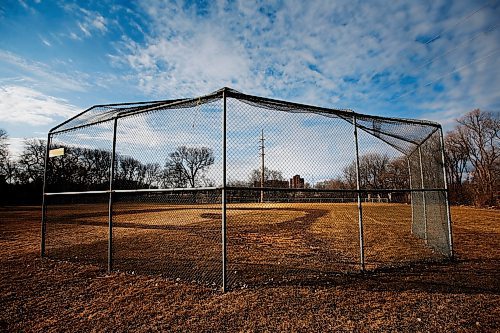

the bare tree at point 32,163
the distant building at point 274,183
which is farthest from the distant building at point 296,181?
the bare tree at point 32,163

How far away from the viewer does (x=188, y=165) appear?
544cm

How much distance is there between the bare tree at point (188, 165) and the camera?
514 cm

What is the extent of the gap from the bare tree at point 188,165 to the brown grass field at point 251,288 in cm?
185

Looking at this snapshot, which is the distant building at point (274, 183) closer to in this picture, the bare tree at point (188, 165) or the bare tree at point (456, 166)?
the bare tree at point (188, 165)

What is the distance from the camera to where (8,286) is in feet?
14.7

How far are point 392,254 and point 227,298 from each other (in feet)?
16.3

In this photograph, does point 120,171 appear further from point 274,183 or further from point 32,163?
point 32,163

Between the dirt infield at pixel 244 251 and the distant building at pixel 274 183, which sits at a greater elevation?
the distant building at pixel 274 183

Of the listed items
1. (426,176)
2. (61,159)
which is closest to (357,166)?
(426,176)

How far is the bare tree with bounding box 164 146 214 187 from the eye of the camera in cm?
514

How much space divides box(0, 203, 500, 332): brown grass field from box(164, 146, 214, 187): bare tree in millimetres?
1848

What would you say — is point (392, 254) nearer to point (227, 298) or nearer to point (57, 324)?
point (227, 298)

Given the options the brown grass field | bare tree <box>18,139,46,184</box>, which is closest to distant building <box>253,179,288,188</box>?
the brown grass field

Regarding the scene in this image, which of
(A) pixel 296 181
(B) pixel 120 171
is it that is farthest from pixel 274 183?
(B) pixel 120 171
